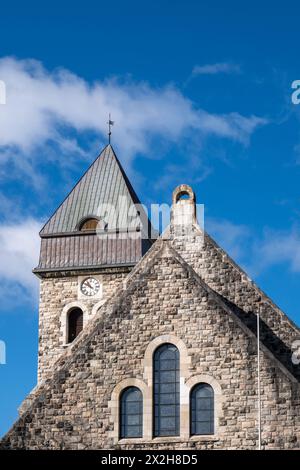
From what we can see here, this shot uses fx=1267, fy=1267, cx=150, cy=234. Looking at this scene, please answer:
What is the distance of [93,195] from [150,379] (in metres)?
18.2

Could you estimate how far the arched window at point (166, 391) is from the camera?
3153 cm

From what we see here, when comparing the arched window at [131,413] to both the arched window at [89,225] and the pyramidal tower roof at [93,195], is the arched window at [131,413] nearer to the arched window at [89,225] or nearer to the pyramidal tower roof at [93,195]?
the pyramidal tower roof at [93,195]

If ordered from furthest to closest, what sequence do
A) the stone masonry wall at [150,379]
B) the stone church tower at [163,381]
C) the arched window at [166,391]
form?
the arched window at [166,391] < the stone church tower at [163,381] < the stone masonry wall at [150,379]

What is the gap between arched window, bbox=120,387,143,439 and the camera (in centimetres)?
3159

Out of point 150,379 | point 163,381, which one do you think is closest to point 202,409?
point 163,381

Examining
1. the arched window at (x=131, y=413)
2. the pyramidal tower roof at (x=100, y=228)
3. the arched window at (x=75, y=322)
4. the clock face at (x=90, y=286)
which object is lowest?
the arched window at (x=131, y=413)

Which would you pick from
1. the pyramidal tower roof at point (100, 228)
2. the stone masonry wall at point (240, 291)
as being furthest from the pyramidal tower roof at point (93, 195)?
the stone masonry wall at point (240, 291)

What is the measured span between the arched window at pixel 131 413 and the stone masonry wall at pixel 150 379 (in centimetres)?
28

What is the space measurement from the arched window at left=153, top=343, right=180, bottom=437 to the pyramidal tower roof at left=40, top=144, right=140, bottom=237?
16.0 metres

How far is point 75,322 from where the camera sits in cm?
4688

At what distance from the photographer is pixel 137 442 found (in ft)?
103

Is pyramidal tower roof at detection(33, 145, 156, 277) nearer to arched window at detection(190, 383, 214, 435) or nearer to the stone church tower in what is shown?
the stone church tower
